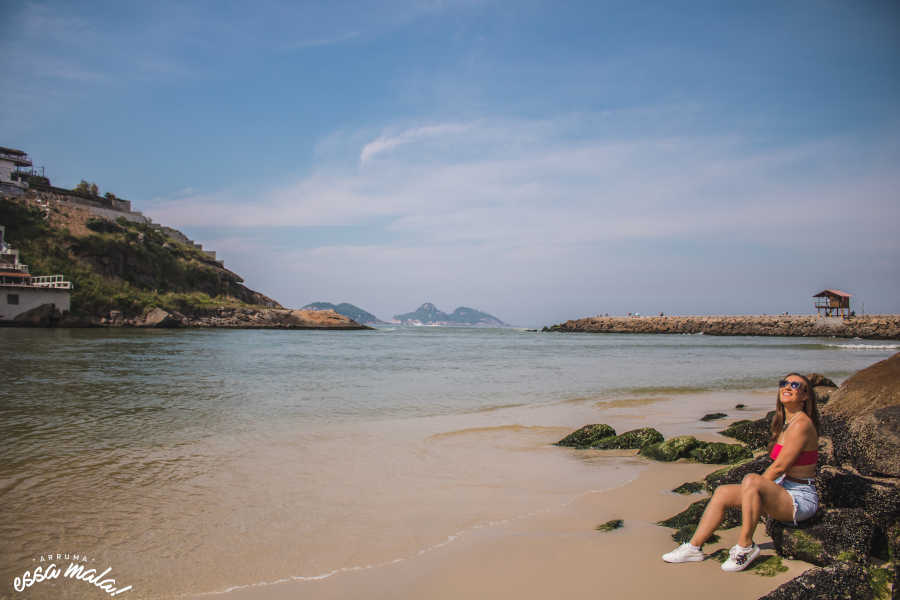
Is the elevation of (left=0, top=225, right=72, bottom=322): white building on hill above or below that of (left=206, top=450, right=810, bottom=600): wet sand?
above

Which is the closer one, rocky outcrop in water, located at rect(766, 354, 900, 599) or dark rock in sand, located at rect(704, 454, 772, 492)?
rocky outcrop in water, located at rect(766, 354, 900, 599)

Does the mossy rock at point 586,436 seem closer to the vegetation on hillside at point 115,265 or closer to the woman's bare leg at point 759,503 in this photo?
the woman's bare leg at point 759,503

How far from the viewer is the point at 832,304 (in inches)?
2734

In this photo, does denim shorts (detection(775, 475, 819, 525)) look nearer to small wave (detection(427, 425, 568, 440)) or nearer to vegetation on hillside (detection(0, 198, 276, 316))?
small wave (detection(427, 425, 568, 440))

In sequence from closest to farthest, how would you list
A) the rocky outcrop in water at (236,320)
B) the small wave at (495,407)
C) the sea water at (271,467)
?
the sea water at (271,467)
the small wave at (495,407)
the rocky outcrop in water at (236,320)

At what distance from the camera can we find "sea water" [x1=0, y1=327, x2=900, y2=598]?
14.0 ft

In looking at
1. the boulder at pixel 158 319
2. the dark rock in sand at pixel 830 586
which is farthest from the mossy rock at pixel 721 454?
the boulder at pixel 158 319

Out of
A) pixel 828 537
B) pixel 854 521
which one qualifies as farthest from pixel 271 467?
pixel 854 521

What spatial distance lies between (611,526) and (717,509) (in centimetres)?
129

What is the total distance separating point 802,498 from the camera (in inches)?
146

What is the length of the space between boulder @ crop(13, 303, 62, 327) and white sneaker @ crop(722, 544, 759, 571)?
56100 millimetres

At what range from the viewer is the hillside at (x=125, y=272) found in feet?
169

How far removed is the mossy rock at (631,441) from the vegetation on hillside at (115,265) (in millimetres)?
56227

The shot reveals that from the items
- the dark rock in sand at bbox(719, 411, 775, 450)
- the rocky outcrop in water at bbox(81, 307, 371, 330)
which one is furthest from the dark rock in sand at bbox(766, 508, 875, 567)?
the rocky outcrop in water at bbox(81, 307, 371, 330)
